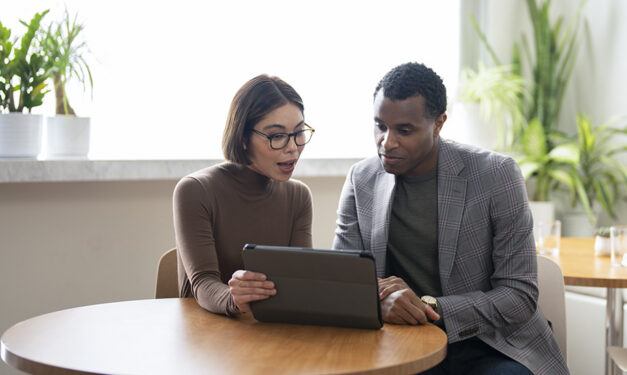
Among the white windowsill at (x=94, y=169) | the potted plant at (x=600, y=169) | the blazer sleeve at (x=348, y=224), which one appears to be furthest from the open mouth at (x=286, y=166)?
the potted plant at (x=600, y=169)

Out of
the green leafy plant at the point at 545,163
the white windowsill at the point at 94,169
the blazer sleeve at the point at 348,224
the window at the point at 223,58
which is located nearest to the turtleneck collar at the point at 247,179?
the blazer sleeve at the point at 348,224

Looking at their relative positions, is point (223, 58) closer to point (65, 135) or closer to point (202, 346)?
point (65, 135)

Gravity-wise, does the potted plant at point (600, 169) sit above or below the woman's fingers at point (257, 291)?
above

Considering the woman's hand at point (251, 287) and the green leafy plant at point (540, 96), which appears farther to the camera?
the green leafy plant at point (540, 96)

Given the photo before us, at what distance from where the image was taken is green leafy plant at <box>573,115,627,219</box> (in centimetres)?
450

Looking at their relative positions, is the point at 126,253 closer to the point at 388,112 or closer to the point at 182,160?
the point at 182,160

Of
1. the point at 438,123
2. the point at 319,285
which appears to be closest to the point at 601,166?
the point at 438,123

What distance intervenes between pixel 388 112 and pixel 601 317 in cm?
199

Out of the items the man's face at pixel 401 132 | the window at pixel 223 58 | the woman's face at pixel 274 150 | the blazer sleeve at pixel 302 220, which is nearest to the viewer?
the man's face at pixel 401 132

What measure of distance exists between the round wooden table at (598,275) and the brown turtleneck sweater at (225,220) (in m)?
0.90

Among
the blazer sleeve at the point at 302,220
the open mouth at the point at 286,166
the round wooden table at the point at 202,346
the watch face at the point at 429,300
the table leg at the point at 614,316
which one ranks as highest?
the open mouth at the point at 286,166

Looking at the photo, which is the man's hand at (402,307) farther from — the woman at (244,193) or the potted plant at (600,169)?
the potted plant at (600,169)

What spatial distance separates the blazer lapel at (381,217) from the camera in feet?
8.02

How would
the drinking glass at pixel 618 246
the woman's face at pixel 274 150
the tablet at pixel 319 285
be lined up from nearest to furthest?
the tablet at pixel 319 285 → the woman's face at pixel 274 150 → the drinking glass at pixel 618 246
